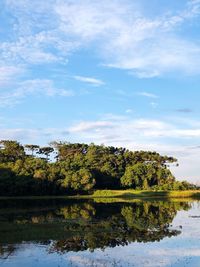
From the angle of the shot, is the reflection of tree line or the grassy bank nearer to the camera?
the reflection of tree line

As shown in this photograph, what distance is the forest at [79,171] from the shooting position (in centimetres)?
10875

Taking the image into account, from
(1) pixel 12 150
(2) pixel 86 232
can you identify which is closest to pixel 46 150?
(1) pixel 12 150

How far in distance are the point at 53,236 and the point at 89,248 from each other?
604cm

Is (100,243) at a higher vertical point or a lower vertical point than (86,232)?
lower

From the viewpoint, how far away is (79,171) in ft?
387

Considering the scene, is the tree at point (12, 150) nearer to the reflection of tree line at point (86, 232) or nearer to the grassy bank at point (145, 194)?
the grassy bank at point (145, 194)

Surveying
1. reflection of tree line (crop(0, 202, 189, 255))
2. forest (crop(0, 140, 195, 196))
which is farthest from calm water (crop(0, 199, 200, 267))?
forest (crop(0, 140, 195, 196))

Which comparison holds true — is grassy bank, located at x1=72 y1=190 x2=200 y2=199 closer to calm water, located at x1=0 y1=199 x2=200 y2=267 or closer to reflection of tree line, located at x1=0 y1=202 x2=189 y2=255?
reflection of tree line, located at x1=0 y1=202 x2=189 y2=255

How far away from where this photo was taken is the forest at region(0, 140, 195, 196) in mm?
108750

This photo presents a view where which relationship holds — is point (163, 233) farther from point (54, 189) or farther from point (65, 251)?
point (54, 189)

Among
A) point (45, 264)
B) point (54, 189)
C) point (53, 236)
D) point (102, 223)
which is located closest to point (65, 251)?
point (45, 264)

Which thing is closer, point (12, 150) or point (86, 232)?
point (86, 232)

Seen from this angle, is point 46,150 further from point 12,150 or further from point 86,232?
point 86,232

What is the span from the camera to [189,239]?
3384cm
